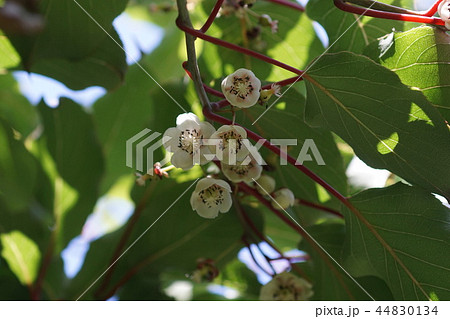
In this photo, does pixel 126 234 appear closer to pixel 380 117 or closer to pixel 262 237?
pixel 262 237

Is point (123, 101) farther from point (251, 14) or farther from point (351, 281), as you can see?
point (351, 281)

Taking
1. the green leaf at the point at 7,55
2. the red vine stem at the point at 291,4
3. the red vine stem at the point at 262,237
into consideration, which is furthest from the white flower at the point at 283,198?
the green leaf at the point at 7,55

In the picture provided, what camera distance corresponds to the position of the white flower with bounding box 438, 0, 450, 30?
0.59 meters

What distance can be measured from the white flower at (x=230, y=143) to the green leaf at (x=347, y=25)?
20 cm

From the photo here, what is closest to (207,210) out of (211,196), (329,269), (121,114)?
(211,196)

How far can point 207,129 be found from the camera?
0.61m

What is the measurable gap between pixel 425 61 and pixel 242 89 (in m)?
0.22

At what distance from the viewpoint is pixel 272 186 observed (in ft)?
2.40

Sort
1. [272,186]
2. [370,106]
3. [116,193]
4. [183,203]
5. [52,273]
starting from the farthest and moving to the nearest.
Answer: [116,193]
[52,273]
[183,203]
[272,186]
[370,106]

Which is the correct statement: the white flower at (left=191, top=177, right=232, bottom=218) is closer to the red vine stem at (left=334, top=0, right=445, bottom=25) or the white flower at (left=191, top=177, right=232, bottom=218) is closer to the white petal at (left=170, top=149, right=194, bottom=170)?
the white petal at (left=170, top=149, right=194, bottom=170)

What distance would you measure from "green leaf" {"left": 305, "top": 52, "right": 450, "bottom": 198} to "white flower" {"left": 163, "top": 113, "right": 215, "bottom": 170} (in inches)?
5.3

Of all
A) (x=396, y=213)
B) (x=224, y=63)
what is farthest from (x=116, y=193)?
(x=396, y=213)

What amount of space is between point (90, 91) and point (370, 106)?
0.45 meters

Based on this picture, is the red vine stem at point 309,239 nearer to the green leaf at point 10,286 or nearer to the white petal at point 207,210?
the white petal at point 207,210
